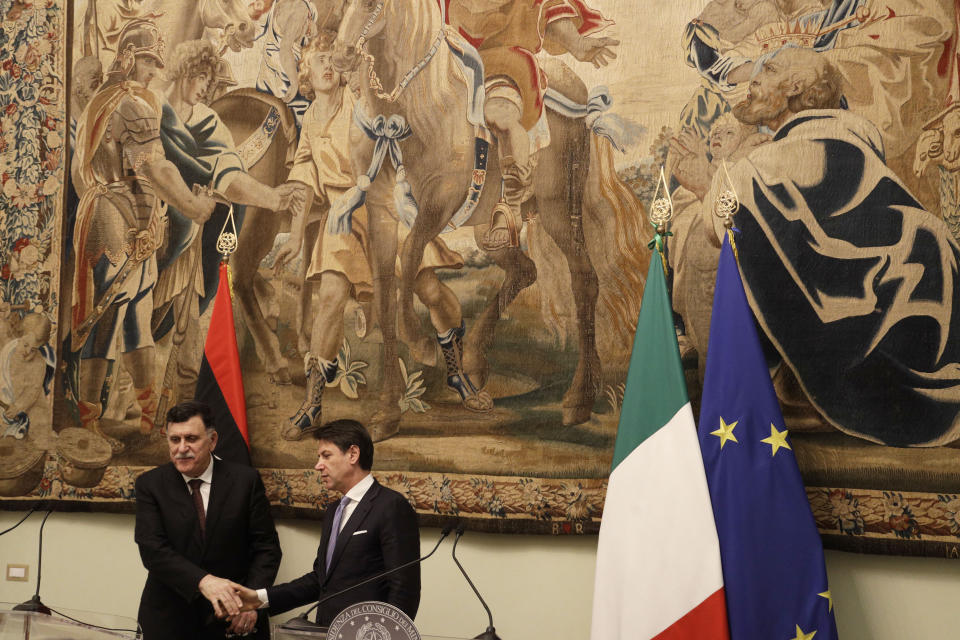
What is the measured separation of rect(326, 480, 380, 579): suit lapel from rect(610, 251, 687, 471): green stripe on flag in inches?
42.6

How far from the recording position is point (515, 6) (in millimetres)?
4703

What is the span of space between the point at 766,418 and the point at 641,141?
152cm

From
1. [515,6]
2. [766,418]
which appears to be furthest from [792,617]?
[515,6]

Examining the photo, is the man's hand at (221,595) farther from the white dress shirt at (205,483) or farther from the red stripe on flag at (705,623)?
the red stripe on flag at (705,623)

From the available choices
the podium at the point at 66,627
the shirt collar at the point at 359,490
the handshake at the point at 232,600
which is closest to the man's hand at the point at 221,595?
the handshake at the point at 232,600

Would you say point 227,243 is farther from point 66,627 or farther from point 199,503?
point 66,627

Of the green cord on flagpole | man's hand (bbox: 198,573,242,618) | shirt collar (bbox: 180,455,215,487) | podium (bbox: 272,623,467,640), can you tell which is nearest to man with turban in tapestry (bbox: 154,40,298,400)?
shirt collar (bbox: 180,455,215,487)

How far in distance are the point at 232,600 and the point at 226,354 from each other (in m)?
1.57

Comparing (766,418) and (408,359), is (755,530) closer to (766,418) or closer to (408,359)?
(766,418)

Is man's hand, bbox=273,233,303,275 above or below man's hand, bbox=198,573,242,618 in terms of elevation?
above

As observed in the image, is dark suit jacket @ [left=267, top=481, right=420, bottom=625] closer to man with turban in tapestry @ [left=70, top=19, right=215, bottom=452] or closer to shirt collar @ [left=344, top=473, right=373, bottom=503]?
shirt collar @ [left=344, top=473, right=373, bottom=503]

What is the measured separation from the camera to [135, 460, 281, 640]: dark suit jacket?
13.4ft

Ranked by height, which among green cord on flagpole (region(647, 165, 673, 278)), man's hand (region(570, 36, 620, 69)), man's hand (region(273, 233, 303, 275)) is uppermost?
man's hand (region(570, 36, 620, 69))

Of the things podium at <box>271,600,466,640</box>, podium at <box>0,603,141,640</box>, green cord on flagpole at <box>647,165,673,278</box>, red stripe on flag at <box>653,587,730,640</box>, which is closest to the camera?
podium at <box>271,600,466,640</box>
